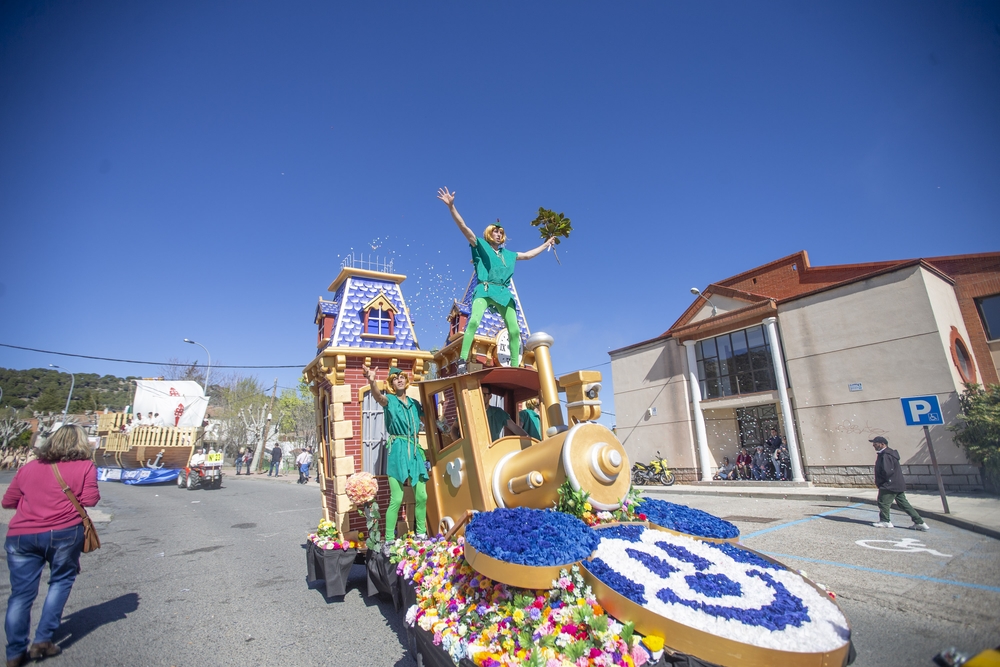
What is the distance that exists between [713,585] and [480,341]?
386 centimetres

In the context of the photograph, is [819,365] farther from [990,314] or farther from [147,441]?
[147,441]

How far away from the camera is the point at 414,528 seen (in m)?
4.90

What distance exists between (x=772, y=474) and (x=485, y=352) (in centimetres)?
1396

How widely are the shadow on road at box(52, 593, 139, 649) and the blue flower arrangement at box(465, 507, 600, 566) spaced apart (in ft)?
13.7

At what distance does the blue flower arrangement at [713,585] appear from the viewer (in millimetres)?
2418

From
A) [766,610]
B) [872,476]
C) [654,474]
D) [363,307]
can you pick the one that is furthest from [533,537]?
→ [654,474]

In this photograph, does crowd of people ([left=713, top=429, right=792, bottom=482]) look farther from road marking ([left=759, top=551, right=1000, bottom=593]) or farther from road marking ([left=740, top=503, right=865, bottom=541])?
road marking ([left=759, top=551, right=1000, bottom=593])

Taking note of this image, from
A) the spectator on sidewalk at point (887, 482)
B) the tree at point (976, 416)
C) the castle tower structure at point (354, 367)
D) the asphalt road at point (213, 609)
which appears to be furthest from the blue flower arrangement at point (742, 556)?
the tree at point (976, 416)

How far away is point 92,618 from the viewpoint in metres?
4.81

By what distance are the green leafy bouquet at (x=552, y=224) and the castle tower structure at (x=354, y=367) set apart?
245 cm

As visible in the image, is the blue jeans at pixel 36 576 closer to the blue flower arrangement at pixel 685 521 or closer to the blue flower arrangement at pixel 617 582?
the blue flower arrangement at pixel 617 582

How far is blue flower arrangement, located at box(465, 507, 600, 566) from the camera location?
2617mm

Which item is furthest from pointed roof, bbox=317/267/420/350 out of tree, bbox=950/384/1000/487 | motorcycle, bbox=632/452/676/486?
motorcycle, bbox=632/452/676/486

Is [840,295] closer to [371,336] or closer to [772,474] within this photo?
[772,474]
